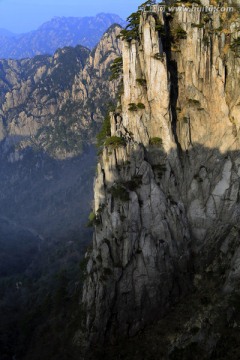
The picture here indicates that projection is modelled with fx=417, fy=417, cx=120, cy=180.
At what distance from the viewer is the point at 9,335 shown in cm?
8762

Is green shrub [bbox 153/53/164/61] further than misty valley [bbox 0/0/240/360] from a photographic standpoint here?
No

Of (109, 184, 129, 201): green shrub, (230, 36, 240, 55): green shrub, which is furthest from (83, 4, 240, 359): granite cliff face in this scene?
(230, 36, 240, 55): green shrub

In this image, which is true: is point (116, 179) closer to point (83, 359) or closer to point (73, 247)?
point (83, 359)

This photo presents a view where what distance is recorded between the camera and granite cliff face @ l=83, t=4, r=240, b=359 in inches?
2437

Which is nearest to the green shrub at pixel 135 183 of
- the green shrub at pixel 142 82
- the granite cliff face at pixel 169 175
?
the granite cliff face at pixel 169 175

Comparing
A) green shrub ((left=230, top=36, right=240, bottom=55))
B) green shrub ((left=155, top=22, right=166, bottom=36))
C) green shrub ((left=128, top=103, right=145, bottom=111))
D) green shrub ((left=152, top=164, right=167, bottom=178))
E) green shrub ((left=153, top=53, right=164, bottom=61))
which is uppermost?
green shrub ((left=155, top=22, right=166, bottom=36))

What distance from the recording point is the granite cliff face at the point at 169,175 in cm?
6191

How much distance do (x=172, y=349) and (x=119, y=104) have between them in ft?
126

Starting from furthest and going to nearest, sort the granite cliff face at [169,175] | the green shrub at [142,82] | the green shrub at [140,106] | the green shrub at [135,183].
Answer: the green shrub at [140,106]
the green shrub at [142,82]
the green shrub at [135,183]
the granite cliff face at [169,175]

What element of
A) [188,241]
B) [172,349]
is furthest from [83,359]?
[188,241]

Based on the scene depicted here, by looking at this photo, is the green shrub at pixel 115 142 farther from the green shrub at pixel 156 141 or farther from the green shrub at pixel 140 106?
the green shrub at pixel 140 106

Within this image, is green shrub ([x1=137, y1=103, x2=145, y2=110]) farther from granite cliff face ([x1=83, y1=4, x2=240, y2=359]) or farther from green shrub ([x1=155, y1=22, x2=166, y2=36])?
green shrub ([x1=155, y1=22, x2=166, y2=36])

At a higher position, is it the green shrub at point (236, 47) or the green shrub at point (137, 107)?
the green shrub at point (236, 47)

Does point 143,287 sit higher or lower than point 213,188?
lower
